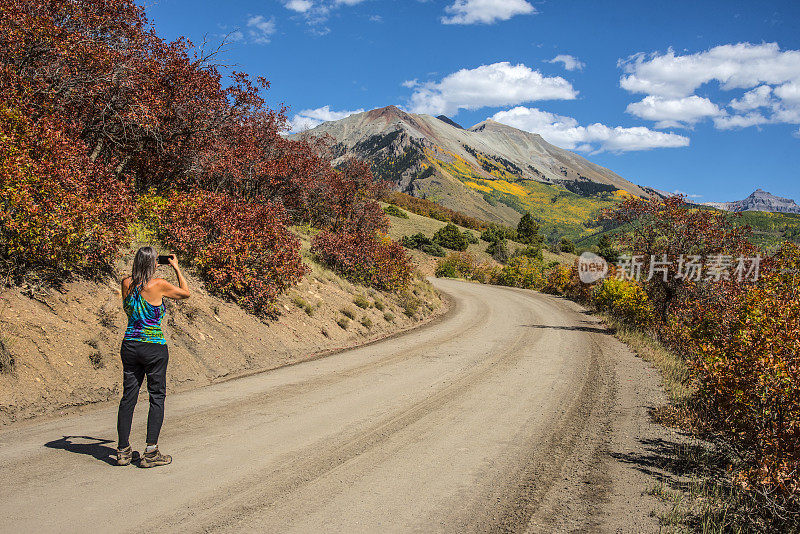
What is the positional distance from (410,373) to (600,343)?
7950 millimetres

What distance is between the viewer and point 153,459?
4.62 meters

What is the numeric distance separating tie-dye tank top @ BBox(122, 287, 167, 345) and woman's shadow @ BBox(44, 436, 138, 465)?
4.16ft

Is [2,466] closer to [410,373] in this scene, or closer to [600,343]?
[410,373]

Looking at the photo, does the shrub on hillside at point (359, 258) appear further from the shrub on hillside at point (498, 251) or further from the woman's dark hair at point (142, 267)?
the shrub on hillside at point (498, 251)

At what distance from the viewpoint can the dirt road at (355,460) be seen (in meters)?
3.90

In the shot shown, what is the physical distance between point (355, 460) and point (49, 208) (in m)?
6.39

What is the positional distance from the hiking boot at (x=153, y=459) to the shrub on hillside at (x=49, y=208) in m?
4.61

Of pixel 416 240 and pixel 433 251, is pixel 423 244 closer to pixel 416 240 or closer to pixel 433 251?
pixel 416 240

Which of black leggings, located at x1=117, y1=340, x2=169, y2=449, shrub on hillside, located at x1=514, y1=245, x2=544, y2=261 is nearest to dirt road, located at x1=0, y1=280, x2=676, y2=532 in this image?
black leggings, located at x1=117, y1=340, x2=169, y2=449

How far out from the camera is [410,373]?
9383mm

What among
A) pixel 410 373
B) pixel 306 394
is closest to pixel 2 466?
pixel 306 394

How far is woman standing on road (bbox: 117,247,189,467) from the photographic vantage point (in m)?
4.54

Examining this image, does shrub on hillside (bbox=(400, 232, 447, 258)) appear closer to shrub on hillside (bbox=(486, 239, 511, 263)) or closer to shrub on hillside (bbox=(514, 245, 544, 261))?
shrub on hillside (bbox=(486, 239, 511, 263))

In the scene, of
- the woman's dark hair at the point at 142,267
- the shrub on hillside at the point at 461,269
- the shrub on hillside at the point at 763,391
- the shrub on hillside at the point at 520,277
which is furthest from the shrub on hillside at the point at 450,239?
the woman's dark hair at the point at 142,267
